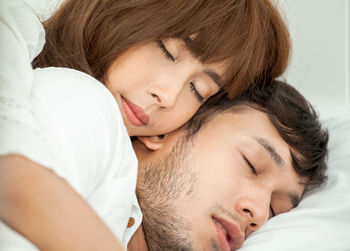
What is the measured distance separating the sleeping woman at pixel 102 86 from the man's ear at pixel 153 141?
0.16ft

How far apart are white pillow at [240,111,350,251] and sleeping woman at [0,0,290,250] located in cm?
30

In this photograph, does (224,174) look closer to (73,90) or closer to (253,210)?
(253,210)

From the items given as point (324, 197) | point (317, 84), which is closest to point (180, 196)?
point (324, 197)

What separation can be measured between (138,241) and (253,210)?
284 millimetres

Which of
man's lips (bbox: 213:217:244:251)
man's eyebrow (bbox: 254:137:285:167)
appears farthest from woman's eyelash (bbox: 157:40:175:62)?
man's lips (bbox: 213:217:244:251)

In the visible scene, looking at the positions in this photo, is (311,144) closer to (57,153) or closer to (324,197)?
(324,197)

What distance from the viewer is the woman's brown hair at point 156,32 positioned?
43.4 inches

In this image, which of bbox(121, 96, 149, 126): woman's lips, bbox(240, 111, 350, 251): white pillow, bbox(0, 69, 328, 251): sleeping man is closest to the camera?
bbox(0, 69, 328, 251): sleeping man

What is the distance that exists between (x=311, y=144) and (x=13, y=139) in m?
0.83

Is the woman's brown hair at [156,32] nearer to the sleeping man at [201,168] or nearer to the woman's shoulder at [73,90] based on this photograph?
the sleeping man at [201,168]

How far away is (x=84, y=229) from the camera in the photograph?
62cm

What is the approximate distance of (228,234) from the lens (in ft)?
3.49

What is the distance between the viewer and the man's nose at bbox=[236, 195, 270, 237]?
106 cm

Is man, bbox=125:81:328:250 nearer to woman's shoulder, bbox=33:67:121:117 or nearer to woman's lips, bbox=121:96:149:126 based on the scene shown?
woman's lips, bbox=121:96:149:126
